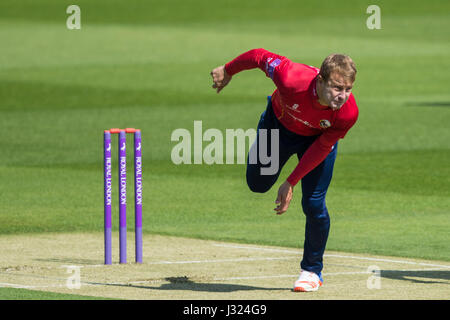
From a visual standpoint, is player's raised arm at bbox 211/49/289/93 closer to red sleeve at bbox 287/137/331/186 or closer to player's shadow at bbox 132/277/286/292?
red sleeve at bbox 287/137/331/186

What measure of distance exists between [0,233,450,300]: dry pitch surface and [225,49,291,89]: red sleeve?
185cm

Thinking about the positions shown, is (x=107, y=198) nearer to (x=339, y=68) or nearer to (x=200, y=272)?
(x=200, y=272)

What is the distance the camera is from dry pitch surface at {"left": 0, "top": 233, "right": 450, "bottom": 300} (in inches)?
396

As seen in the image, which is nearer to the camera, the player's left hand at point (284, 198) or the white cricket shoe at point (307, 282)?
the player's left hand at point (284, 198)

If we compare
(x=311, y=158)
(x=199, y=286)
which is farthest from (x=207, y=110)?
(x=311, y=158)

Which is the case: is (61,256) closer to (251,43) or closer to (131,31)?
(251,43)

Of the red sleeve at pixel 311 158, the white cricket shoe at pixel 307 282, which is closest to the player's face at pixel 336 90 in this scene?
the red sleeve at pixel 311 158

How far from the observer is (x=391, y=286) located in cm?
1034

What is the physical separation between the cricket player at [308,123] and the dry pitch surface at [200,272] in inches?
20.4

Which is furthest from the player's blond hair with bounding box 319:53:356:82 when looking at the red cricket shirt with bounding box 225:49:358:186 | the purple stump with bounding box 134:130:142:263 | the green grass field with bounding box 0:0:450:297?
the green grass field with bounding box 0:0:450:297

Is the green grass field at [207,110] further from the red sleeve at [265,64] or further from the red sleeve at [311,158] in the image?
the red sleeve at [265,64]

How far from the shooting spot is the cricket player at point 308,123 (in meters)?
9.33

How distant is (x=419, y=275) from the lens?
1098 centimetres
